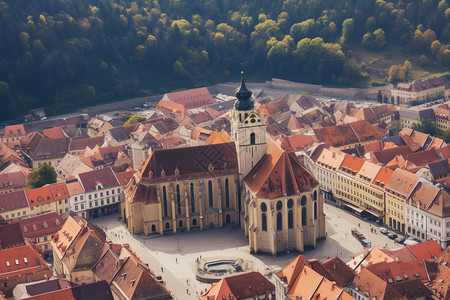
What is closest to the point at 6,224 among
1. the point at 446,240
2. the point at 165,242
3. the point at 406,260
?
the point at 165,242

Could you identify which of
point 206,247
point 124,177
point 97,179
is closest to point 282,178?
point 206,247

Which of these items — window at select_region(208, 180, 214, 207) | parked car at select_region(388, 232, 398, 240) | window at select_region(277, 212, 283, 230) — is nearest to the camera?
window at select_region(277, 212, 283, 230)

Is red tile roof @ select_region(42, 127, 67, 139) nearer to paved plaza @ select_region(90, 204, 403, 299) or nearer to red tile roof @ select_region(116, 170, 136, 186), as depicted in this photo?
red tile roof @ select_region(116, 170, 136, 186)

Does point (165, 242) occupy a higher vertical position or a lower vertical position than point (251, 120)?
lower

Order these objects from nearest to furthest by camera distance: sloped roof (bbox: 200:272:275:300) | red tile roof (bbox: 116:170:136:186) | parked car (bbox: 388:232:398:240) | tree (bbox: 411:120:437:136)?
sloped roof (bbox: 200:272:275:300)
parked car (bbox: 388:232:398:240)
red tile roof (bbox: 116:170:136:186)
tree (bbox: 411:120:437:136)

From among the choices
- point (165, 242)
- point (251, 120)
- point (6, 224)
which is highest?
point (251, 120)

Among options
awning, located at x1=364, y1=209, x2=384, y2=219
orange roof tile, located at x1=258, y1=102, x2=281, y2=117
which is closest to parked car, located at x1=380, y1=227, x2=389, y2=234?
awning, located at x1=364, y1=209, x2=384, y2=219

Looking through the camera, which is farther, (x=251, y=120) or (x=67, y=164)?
(x=67, y=164)

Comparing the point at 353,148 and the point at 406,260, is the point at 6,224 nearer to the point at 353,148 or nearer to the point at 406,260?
the point at 406,260

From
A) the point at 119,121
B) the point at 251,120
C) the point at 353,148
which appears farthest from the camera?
the point at 119,121
